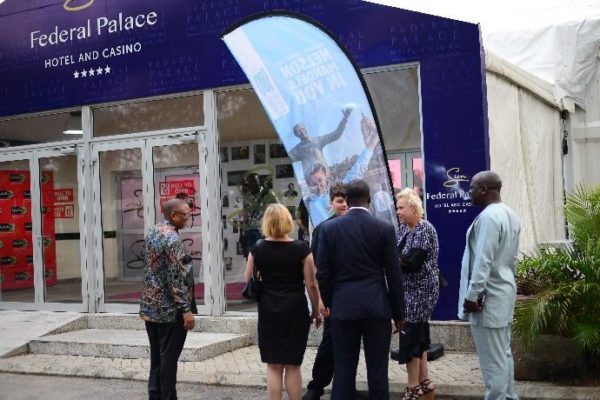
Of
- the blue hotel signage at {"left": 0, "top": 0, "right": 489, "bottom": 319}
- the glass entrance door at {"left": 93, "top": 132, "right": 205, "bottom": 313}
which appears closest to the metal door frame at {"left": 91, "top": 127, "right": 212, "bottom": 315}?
the glass entrance door at {"left": 93, "top": 132, "right": 205, "bottom": 313}

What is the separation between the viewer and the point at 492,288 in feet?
16.6

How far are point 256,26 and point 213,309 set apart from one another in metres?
3.67

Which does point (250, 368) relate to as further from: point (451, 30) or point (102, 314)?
point (451, 30)

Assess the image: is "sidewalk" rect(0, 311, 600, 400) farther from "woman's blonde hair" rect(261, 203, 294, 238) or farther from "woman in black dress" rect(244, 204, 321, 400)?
"woman's blonde hair" rect(261, 203, 294, 238)

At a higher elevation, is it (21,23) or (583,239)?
(21,23)

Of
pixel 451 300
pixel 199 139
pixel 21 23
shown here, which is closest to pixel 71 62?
pixel 21 23

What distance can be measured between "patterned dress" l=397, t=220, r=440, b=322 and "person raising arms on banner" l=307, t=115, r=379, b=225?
4.73 ft

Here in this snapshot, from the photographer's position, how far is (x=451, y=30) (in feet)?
26.1

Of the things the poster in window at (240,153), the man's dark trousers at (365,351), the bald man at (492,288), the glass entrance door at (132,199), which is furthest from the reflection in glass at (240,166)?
the bald man at (492,288)

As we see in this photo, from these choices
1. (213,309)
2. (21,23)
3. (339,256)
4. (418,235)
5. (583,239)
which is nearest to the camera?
(339,256)

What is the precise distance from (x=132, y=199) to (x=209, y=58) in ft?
7.51

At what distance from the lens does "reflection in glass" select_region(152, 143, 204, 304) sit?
32.1ft

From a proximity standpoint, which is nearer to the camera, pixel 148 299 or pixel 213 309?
pixel 148 299

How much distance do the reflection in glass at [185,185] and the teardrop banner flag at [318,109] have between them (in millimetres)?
2417
